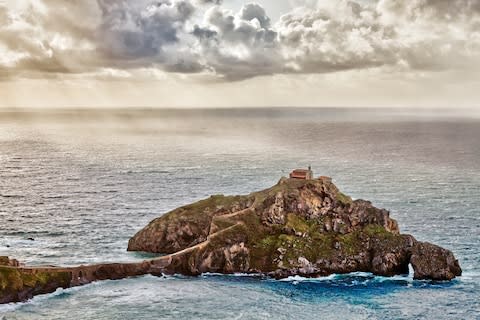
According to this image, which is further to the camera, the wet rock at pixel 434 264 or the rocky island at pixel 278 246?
the wet rock at pixel 434 264

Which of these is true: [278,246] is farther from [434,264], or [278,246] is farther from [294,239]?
[434,264]

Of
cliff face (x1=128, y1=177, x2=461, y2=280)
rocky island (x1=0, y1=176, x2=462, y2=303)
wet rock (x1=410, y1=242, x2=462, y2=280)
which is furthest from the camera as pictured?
cliff face (x1=128, y1=177, x2=461, y2=280)

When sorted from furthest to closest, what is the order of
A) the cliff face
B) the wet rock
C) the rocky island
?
the cliff face → the wet rock → the rocky island

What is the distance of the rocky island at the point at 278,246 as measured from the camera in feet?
472

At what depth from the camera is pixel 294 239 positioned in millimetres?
153000

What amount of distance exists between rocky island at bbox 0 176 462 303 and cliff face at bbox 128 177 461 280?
22cm

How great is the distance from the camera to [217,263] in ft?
490

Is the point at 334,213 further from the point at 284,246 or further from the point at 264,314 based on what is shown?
the point at 264,314

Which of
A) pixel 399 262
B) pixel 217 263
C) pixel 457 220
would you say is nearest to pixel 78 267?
pixel 217 263

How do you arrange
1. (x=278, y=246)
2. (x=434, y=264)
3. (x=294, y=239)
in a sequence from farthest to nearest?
(x=294, y=239)
(x=278, y=246)
(x=434, y=264)

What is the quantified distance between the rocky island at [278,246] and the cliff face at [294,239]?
0.22 m

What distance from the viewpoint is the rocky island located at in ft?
472

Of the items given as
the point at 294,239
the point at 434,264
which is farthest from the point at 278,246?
the point at 434,264

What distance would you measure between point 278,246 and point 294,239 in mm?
4495
